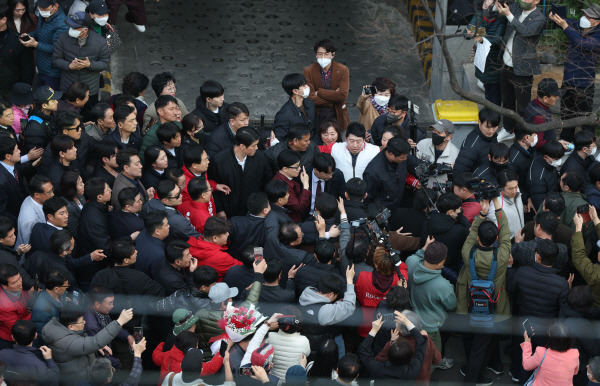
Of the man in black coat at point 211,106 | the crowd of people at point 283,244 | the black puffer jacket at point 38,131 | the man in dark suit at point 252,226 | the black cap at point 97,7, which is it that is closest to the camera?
the crowd of people at point 283,244

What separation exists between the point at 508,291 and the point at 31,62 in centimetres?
674

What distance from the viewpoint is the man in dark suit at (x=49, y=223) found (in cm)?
700

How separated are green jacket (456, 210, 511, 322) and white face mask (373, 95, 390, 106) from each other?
2.54 m

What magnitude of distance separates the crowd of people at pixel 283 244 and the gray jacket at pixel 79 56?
0.03m

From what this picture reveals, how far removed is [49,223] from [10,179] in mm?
905

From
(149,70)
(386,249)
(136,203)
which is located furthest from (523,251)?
(149,70)

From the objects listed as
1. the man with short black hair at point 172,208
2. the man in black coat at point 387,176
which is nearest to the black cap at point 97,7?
the man with short black hair at point 172,208

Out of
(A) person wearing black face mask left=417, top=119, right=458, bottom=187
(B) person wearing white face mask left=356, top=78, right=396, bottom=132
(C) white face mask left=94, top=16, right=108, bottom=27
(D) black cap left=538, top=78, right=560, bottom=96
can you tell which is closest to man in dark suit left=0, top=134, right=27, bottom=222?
(C) white face mask left=94, top=16, right=108, bottom=27

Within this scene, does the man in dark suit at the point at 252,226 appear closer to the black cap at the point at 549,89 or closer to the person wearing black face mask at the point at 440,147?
the person wearing black face mask at the point at 440,147

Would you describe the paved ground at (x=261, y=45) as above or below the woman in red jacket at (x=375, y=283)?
below

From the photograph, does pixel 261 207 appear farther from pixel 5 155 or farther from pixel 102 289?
pixel 5 155

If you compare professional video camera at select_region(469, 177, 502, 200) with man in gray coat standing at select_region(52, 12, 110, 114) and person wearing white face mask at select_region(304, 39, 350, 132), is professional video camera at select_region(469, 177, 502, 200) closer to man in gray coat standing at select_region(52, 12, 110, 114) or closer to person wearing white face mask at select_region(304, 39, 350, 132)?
person wearing white face mask at select_region(304, 39, 350, 132)

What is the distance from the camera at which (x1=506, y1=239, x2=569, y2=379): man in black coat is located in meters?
6.72

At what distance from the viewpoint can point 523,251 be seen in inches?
280
